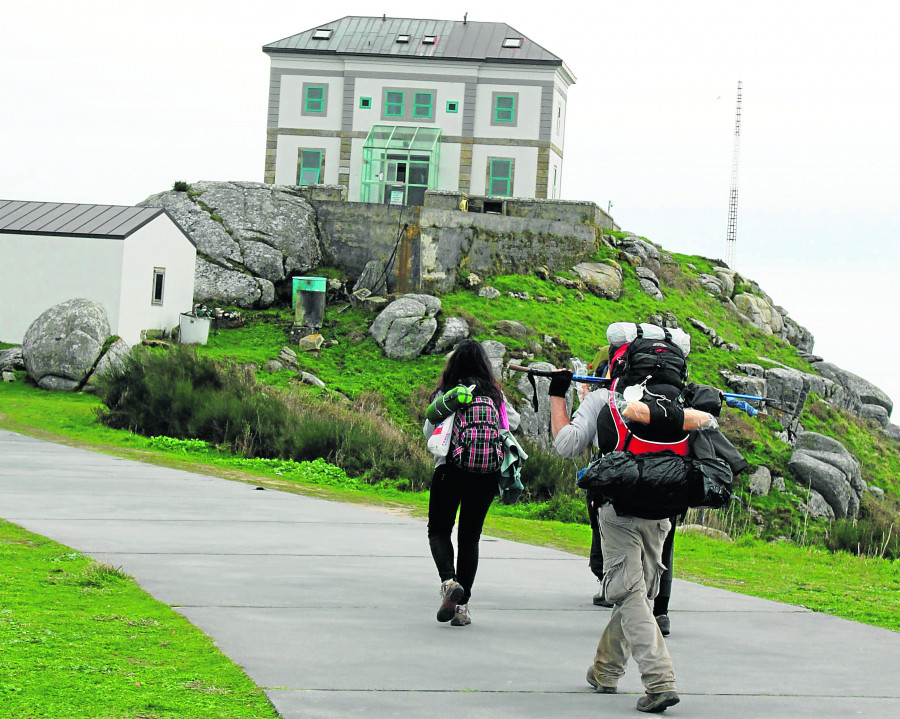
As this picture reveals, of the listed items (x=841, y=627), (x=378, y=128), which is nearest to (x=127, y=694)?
(x=841, y=627)

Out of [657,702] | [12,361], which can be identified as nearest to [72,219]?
[12,361]

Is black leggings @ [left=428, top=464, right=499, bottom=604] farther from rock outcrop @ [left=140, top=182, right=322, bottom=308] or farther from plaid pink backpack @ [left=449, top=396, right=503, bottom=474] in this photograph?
rock outcrop @ [left=140, top=182, right=322, bottom=308]

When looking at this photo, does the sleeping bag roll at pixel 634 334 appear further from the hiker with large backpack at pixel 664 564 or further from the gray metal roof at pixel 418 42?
the gray metal roof at pixel 418 42

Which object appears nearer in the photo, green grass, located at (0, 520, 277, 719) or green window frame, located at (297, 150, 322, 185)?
green grass, located at (0, 520, 277, 719)

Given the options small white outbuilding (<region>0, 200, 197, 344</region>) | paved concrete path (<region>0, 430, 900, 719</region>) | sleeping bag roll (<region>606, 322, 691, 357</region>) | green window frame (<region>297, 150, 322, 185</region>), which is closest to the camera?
paved concrete path (<region>0, 430, 900, 719</region>)

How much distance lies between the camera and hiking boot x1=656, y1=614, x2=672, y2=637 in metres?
7.10

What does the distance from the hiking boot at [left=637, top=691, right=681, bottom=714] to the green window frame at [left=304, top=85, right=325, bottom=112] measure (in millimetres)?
46311

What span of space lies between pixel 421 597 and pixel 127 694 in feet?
10.4

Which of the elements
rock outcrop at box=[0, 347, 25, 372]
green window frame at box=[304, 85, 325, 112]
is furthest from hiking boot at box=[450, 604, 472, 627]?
green window frame at box=[304, 85, 325, 112]

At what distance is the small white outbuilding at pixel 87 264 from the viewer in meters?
30.4

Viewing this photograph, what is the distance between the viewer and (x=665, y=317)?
130 feet

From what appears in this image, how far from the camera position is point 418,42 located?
4997 centimetres

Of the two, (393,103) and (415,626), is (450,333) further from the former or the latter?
(415,626)

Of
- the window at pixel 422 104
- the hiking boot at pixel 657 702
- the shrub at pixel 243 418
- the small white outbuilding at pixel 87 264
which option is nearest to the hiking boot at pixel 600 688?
the hiking boot at pixel 657 702
